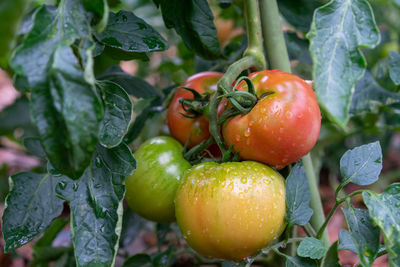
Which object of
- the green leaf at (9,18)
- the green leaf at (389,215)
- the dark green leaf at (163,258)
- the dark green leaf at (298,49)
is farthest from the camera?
the dark green leaf at (298,49)

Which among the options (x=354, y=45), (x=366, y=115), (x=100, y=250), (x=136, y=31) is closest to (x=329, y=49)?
(x=354, y=45)

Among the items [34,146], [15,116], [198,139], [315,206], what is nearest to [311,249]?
[315,206]

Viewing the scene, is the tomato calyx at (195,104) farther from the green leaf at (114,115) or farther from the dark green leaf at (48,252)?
the dark green leaf at (48,252)

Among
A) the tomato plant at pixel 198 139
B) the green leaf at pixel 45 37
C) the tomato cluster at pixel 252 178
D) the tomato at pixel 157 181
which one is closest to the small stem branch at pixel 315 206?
the tomato plant at pixel 198 139

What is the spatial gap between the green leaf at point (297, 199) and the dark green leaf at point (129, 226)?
1.67 feet

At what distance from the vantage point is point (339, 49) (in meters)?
0.51

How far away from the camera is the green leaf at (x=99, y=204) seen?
0.58 meters

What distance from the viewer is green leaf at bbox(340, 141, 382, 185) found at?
0.63 m

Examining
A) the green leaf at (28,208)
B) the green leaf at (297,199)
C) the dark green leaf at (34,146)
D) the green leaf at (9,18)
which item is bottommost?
the dark green leaf at (34,146)

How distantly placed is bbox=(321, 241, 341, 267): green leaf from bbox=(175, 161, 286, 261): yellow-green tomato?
0.08 m

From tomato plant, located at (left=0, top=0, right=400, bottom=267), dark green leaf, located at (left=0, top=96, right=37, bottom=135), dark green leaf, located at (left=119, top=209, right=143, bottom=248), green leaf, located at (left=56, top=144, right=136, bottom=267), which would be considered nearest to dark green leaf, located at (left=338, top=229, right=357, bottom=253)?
tomato plant, located at (left=0, top=0, right=400, bottom=267)

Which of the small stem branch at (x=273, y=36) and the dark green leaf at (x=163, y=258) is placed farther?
the dark green leaf at (x=163, y=258)

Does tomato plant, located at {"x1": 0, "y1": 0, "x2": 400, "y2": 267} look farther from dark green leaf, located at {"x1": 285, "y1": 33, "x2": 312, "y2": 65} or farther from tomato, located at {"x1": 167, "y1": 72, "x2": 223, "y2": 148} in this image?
dark green leaf, located at {"x1": 285, "y1": 33, "x2": 312, "y2": 65}

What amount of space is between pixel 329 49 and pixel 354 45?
1.4 inches
